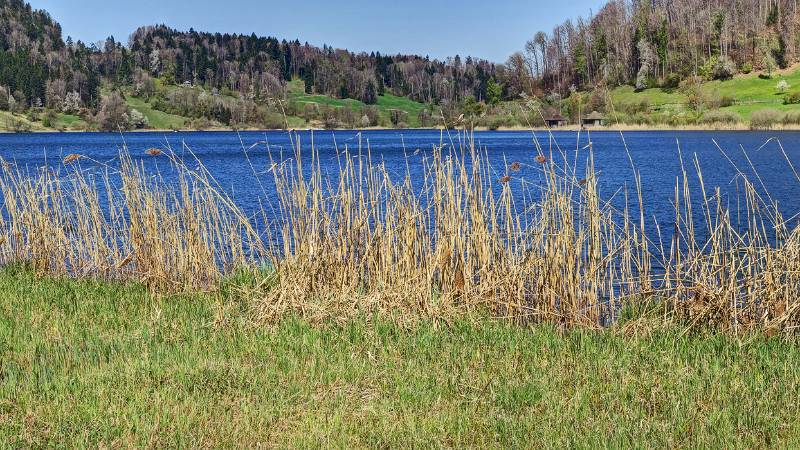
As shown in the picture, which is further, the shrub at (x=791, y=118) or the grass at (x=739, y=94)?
the grass at (x=739, y=94)

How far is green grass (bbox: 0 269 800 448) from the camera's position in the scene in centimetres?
515

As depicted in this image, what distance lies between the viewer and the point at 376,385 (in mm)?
6168

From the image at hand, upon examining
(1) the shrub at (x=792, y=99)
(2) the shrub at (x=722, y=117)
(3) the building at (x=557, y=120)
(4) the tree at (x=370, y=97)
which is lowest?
(2) the shrub at (x=722, y=117)

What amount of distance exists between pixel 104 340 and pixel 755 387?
5530mm

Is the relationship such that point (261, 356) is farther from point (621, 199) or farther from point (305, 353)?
point (621, 199)

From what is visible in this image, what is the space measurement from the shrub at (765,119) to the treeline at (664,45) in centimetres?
3826

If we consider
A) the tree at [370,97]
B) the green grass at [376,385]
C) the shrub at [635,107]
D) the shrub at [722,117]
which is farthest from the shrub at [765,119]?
the tree at [370,97]

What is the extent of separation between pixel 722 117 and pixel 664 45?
5000 centimetres

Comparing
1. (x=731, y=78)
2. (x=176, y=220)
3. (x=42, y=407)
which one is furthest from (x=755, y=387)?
(x=731, y=78)

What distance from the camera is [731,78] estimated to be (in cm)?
11750

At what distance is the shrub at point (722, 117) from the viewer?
85250 millimetres

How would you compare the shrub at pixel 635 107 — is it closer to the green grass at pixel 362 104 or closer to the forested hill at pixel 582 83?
the forested hill at pixel 582 83

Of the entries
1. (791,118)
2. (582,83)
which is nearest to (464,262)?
(791,118)

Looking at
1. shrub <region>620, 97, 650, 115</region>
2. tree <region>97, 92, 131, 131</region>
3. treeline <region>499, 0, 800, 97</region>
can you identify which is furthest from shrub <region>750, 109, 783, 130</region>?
tree <region>97, 92, 131, 131</region>
